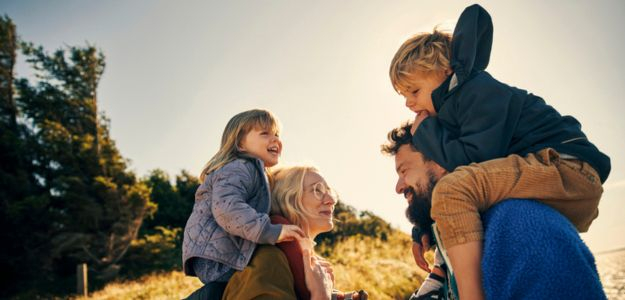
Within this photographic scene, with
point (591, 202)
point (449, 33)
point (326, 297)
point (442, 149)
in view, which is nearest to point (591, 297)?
point (591, 202)

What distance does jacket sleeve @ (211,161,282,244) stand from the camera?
2.23m

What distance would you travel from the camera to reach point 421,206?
249 centimetres

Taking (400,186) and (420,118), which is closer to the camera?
(420,118)

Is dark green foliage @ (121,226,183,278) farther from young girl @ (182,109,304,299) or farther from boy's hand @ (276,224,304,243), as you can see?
boy's hand @ (276,224,304,243)

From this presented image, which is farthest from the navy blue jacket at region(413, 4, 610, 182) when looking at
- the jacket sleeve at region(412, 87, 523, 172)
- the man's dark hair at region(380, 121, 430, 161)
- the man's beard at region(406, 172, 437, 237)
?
the man's dark hair at region(380, 121, 430, 161)

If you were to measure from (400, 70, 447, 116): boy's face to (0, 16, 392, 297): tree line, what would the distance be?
465 inches

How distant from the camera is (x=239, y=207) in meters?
2.33

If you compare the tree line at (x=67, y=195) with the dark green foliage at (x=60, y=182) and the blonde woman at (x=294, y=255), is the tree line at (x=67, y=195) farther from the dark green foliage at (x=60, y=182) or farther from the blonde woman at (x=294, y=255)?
the blonde woman at (x=294, y=255)

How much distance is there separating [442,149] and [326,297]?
3.51ft

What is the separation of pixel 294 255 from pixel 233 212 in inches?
17.6

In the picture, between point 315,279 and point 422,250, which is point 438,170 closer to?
point 422,250

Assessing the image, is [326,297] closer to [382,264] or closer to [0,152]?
[382,264]

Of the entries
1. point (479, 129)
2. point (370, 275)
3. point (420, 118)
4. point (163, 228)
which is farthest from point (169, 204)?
point (479, 129)

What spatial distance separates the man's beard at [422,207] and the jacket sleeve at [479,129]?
0.39 meters
